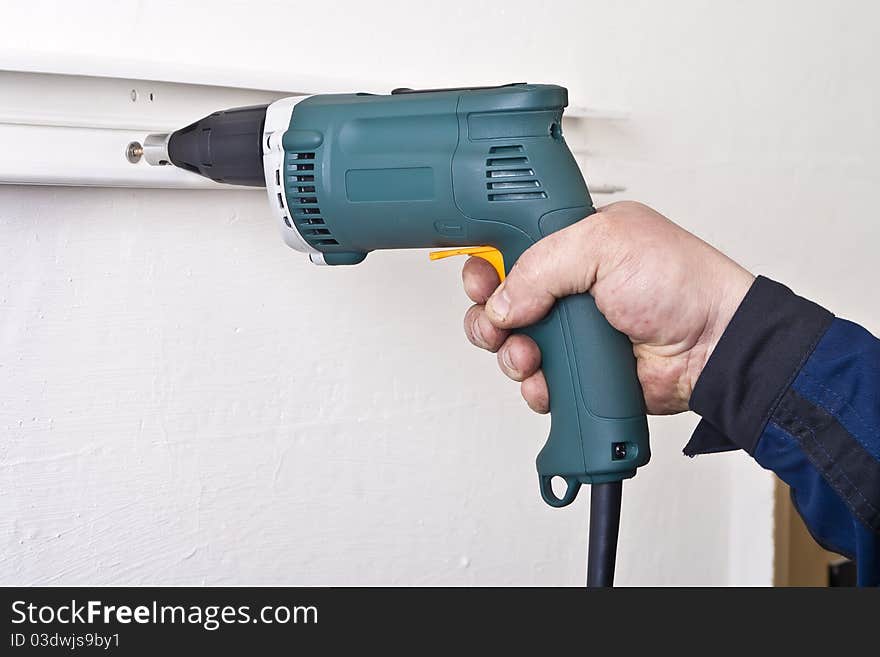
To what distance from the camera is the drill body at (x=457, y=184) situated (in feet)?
1.98

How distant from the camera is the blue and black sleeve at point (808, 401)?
60cm

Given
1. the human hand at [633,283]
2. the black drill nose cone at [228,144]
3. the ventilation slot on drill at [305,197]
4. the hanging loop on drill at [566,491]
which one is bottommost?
the hanging loop on drill at [566,491]

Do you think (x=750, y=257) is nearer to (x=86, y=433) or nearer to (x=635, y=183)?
(x=635, y=183)

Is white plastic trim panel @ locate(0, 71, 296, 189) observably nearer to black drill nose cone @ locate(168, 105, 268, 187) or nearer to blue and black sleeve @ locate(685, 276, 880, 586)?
black drill nose cone @ locate(168, 105, 268, 187)

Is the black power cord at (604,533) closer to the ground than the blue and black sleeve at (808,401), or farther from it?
closer to the ground

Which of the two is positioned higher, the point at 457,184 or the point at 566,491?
the point at 457,184

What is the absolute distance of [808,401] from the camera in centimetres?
61

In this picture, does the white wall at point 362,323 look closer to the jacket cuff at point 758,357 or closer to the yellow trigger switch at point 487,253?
the yellow trigger switch at point 487,253

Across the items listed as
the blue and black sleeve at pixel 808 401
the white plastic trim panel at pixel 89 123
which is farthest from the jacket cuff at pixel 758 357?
the white plastic trim panel at pixel 89 123

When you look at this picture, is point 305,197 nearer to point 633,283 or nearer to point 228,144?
point 228,144

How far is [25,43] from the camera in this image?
643mm

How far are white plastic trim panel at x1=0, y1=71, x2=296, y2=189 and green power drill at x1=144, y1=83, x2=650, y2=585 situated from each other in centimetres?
3

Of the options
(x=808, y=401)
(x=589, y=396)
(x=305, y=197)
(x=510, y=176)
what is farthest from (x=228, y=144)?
(x=808, y=401)

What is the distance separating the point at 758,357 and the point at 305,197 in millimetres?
314
